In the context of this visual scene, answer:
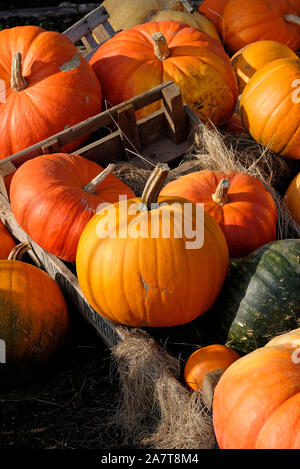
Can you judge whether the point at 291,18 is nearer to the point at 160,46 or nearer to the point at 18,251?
the point at 160,46

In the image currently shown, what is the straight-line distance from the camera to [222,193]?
2912mm

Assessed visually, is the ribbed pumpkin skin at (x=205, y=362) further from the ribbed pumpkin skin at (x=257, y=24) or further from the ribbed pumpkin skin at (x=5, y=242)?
the ribbed pumpkin skin at (x=257, y=24)

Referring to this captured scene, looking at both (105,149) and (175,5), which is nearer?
(105,149)

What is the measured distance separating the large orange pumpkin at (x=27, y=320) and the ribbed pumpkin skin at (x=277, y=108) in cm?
169

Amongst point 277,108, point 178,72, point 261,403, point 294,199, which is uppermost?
point 178,72

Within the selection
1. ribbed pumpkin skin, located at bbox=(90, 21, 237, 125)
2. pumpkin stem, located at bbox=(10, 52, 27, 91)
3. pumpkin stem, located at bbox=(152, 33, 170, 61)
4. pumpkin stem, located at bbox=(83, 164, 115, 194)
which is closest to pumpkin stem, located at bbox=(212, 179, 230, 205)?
pumpkin stem, located at bbox=(83, 164, 115, 194)

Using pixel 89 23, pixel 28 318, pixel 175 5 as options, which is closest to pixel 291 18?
pixel 175 5

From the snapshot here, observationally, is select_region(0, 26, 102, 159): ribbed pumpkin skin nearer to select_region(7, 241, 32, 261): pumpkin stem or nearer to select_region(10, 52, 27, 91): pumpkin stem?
select_region(10, 52, 27, 91): pumpkin stem

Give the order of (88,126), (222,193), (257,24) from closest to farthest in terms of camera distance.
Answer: (222,193) < (88,126) < (257,24)

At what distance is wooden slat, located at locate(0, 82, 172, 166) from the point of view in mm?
3396

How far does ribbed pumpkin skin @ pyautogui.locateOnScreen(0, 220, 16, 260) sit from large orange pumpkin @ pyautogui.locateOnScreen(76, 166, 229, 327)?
1252 millimetres

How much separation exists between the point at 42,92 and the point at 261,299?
1998mm

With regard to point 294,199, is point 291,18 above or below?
above

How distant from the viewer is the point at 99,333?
3.14m
